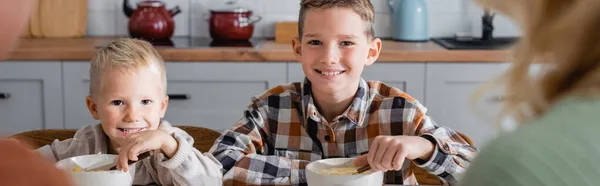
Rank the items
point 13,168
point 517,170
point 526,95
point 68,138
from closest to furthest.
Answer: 1. point 13,168
2. point 517,170
3. point 526,95
4. point 68,138

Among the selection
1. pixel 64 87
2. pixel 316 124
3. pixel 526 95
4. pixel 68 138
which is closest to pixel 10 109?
pixel 64 87

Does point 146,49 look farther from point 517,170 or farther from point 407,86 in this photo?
point 407,86

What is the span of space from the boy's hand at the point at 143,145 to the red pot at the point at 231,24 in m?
1.84

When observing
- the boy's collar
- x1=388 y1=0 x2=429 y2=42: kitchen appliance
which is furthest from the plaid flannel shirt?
x1=388 y1=0 x2=429 y2=42: kitchen appliance

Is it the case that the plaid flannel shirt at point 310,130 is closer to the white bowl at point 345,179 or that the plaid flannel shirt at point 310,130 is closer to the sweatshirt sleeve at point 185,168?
the sweatshirt sleeve at point 185,168

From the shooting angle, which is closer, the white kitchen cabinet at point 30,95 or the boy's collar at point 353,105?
the boy's collar at point 353,105

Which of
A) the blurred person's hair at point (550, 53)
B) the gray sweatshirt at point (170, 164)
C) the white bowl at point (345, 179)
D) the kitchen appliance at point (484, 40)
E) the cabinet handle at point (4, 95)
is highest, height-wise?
the blurred person's hair at point (550, 53)

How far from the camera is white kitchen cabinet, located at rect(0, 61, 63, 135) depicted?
2.95 metres

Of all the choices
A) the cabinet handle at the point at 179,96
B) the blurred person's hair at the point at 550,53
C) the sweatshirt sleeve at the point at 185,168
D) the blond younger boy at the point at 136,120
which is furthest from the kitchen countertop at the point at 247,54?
the blurred person's hair at the point at 550,53

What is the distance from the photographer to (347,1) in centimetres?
171

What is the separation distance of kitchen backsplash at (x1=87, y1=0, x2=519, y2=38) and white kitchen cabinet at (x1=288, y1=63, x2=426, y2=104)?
597 mm

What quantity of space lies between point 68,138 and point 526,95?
1343mm

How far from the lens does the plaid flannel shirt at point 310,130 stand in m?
1.57

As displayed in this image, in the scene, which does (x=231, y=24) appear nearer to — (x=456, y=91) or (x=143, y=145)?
(x=456, y=91)
